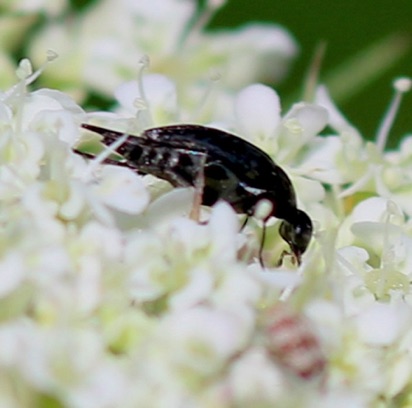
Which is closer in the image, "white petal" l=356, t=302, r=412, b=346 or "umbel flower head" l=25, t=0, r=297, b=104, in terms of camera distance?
"white petal" l=356, t=302, r=412, b=346

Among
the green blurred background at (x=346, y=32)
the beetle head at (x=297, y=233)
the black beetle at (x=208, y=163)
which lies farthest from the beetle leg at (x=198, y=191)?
the green blurred background at (x=346, y=32)

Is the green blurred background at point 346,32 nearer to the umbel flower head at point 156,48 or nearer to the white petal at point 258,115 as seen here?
the umbel flower head at point 156,48

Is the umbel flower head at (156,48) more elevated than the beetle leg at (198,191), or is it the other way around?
the beetle leg at (198,191)

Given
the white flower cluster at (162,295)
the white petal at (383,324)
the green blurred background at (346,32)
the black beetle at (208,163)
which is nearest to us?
the white flower cluster at (162,295)

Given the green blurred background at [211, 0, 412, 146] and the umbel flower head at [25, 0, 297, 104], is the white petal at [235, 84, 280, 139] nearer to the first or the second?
the umbel flower head at [25, 0, 297, 104]

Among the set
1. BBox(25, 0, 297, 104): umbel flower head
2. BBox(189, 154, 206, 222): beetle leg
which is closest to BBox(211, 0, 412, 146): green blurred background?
BBox(25, 0, 297, 104): umbel flower head

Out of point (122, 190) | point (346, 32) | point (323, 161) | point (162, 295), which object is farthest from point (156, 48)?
point (162, 295)

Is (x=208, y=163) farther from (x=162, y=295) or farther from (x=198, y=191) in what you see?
(x=162, y=295)
